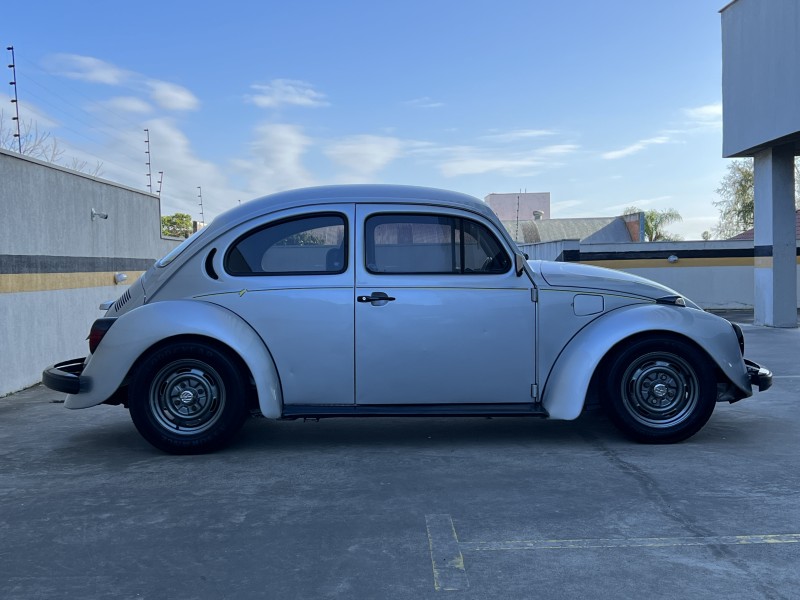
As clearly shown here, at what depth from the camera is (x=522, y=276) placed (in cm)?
593

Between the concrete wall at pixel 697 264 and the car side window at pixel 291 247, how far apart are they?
14.4 meters

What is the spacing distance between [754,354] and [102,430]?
8532mm

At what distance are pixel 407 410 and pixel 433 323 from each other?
0.66 meters

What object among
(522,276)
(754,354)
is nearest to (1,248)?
(522,276)

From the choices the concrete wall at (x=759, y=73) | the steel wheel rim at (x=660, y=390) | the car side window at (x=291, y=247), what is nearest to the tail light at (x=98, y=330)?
the car side window at (x=291, y=247)

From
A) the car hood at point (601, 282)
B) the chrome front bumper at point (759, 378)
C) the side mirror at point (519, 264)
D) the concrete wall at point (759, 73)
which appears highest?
the concrete wall at point (759, 73)

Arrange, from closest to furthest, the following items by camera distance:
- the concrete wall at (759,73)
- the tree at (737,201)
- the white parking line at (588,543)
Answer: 1. the white parking line at (588,543)
2. the concrete wall at (759,73)
3. the tree at (737,201)

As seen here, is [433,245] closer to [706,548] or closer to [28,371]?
[706,548]

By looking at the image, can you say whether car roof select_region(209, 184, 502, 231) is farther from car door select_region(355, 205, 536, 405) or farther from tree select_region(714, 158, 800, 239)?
tree select_region(714, 158, 800, 239)

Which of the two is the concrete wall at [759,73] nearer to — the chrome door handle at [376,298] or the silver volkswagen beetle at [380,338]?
the silver volkswagen beetle at [380,338]

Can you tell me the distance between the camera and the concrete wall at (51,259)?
8781 mm

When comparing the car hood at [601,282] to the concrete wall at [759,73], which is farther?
the concrete wall at [759,73]

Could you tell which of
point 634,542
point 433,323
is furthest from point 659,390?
point 634,542

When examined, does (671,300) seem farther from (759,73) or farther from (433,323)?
(759,73)
